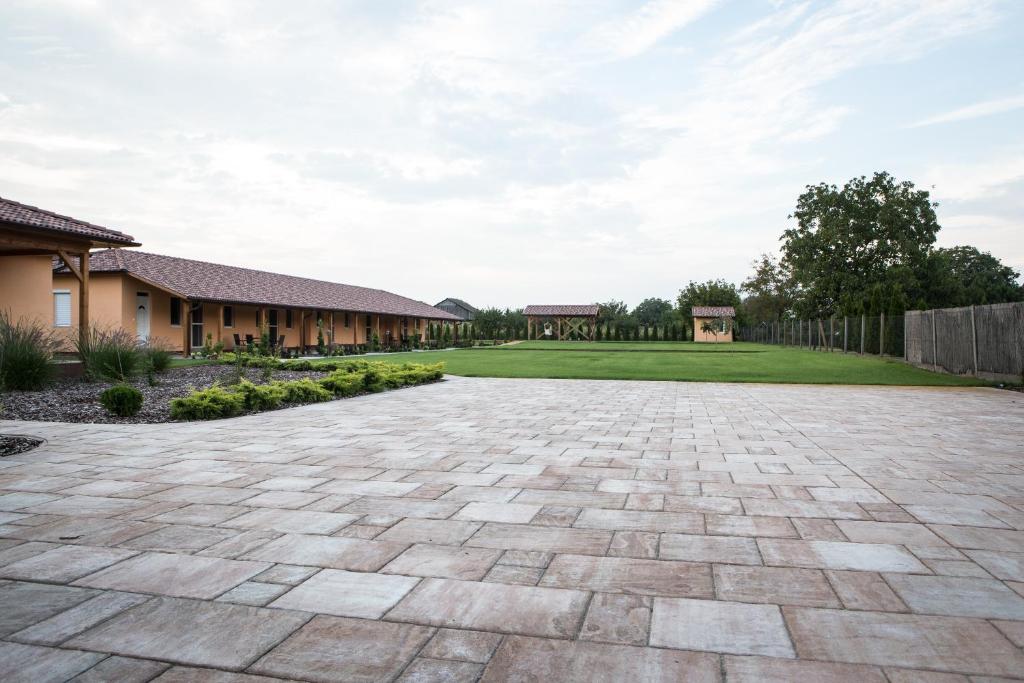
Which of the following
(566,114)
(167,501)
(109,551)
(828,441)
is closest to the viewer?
(109,551)

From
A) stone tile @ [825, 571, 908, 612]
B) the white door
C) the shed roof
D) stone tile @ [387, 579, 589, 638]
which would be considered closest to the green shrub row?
stone tile @ [387, 579, 589, 638]

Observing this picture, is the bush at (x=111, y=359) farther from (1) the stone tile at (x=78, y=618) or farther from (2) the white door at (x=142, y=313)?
(2) the white door at (x=142, y=313)

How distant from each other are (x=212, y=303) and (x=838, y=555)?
79.6ft

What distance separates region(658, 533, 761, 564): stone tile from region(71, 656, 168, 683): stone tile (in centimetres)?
208

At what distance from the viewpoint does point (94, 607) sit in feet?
7.83

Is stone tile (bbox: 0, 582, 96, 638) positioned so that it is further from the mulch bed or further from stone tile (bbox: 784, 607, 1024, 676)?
the mulch bed

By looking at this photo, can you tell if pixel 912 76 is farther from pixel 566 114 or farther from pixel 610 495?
pixel 610 495

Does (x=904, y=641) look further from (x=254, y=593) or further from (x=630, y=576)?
(x=254, y=593)

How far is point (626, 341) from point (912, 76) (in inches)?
1434

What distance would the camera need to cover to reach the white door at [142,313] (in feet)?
69.6

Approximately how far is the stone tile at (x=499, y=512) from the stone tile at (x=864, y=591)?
61.6 inches

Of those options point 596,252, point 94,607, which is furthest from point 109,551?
point 596,252

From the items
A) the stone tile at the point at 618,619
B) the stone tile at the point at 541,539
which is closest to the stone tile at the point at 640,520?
the stone tile at the point at 541,539

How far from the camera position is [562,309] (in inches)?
2082
